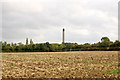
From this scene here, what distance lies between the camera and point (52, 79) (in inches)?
362

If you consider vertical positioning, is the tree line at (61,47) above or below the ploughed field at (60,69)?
above

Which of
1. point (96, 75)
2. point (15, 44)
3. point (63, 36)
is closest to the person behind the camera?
point (96, 75)

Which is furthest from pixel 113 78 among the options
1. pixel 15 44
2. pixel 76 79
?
pixel 15 44

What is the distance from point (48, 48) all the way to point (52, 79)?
3949 cm

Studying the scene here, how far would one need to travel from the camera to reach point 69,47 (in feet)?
164

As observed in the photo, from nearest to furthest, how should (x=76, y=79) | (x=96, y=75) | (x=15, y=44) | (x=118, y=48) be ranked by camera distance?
(x=76, y=79), (x=96, y=75), (x=118, y=48), (x=15, y=44)

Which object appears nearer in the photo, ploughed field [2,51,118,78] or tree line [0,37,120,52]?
ploughed field [2,51,118,78]

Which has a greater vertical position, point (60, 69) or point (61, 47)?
point (61, 47)

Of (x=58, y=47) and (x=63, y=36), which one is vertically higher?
(x=63, y=36)

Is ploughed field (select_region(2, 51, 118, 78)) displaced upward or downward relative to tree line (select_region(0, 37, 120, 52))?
downward

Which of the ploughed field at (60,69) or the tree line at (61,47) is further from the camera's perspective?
the tree line at (61,47)

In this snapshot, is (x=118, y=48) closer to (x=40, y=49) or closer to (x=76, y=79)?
(x=40, y=49)

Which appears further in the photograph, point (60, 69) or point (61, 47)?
point (61, 47)

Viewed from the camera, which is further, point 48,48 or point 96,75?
point 48,48
